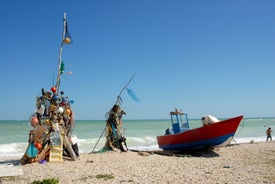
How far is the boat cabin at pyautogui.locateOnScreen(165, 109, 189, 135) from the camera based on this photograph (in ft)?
50.9

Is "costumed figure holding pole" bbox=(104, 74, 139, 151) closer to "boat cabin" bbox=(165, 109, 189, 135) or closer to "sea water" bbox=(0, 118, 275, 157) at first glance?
"sea water" bbox=(0, 118, 275, 157)

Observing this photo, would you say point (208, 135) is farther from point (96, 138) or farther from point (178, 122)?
point (96, 138)

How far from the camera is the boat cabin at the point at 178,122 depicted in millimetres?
15525

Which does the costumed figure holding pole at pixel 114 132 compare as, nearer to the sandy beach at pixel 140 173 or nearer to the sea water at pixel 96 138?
the sea water at pixel 96 138

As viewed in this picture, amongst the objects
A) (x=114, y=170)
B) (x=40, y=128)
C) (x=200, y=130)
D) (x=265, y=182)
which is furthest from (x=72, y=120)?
(x=265, y=182)

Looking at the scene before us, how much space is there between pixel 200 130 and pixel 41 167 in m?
7.58

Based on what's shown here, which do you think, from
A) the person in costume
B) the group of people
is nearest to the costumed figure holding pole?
the person in costume

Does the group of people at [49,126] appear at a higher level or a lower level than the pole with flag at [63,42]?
lower

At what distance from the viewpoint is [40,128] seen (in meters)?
10.1

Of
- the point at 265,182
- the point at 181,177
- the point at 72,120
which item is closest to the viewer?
the point at 265,182

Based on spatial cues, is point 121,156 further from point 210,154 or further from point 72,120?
point 210,154

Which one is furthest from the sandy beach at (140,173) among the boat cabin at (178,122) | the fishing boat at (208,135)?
the boat cabin at (178,122)

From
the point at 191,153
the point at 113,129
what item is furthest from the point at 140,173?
the point at 191,153

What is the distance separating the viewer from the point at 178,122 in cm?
1559
